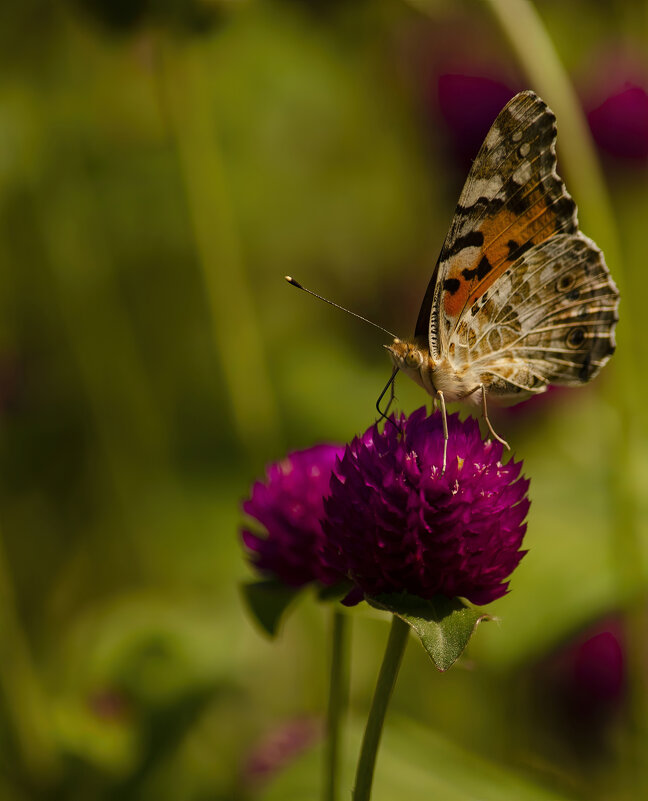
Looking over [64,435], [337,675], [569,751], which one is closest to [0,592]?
[64,435]

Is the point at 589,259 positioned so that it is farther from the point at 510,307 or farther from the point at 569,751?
the point at 569,751

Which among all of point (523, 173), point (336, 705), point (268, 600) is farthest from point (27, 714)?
point (523, 173)

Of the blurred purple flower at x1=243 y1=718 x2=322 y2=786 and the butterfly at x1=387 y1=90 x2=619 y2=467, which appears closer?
the butterfly at x1=387 y1=90 x2=619 y2=467

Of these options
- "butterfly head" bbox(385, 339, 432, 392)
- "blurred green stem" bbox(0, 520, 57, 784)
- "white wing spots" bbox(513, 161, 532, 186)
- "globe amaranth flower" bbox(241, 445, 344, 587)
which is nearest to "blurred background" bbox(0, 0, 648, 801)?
"blurred green stem" bbox(0, 520, 57, 784)

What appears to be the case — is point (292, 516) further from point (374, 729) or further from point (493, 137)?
point (493, 137)

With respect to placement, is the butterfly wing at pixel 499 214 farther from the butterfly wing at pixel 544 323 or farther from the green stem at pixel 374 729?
the green stem at pixel 374 729

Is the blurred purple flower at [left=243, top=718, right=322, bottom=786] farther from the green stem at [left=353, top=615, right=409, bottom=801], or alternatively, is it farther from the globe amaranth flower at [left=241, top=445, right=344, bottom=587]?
the green stem at [left=353, top=615, right=409, bottom=801]
